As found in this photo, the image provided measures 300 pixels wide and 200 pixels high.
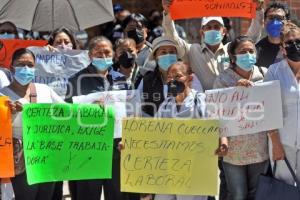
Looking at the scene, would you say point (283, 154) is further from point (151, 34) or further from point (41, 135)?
point (151, 34)

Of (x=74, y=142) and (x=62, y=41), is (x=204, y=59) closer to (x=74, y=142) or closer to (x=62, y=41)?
(x=74, y=142)

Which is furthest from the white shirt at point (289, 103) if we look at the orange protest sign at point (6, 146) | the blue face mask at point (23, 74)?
the orange protest sign at point (6, 146)

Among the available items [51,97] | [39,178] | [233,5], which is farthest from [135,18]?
[39,178]

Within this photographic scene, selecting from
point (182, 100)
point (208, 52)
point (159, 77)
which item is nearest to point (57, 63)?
point (159, 77)

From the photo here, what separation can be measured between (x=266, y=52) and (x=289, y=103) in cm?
99

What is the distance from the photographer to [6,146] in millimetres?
5121

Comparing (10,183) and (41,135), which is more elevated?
(41,135)

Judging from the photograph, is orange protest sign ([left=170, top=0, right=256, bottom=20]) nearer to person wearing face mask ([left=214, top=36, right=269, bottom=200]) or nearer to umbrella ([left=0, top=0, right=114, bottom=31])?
person wearing face mask ([left=214, top=36, right=269, bottom=200])

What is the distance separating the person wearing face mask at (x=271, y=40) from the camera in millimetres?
5906

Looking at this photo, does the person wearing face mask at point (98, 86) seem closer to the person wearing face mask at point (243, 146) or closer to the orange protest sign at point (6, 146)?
the orange protest sign at point (6, 146)

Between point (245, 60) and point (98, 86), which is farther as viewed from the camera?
point (98, 86)

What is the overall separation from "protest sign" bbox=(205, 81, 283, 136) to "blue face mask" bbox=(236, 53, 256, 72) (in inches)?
6.7

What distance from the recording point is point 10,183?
17.0 feet

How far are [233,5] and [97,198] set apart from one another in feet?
7.29
